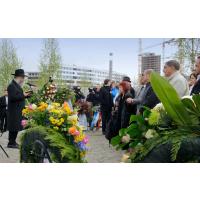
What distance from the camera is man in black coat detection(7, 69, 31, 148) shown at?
26.4 feet

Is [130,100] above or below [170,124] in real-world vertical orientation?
below

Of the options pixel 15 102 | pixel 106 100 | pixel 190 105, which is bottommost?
pixel 106 100

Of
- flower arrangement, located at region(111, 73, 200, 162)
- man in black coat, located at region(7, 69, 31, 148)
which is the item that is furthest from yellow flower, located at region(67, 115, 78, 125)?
man in black coat, located at region(7, 69, 31, 148)

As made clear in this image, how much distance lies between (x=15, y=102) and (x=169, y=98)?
274 inches

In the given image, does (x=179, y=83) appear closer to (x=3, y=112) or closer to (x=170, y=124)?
(x=170, y=124)

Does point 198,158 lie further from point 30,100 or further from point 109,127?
point 30,100

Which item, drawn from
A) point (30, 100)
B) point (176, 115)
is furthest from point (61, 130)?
point (30, 100)

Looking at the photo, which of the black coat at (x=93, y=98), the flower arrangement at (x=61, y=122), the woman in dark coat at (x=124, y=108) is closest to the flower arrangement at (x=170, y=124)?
the flower arrangement at (x=61, y=122)

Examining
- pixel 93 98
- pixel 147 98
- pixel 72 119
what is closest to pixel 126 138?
pixel 72 119

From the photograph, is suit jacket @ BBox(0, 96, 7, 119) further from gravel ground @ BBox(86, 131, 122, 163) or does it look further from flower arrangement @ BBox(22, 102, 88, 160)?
flower arrangement @ BBox(22, 102, 88, 160)

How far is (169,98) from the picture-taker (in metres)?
1.43

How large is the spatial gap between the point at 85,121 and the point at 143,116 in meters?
12.0

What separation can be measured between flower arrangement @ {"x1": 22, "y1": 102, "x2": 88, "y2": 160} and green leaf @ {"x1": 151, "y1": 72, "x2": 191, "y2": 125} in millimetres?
1788

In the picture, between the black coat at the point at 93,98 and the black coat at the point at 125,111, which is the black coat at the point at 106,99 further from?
the black coat at the point at 125,111
